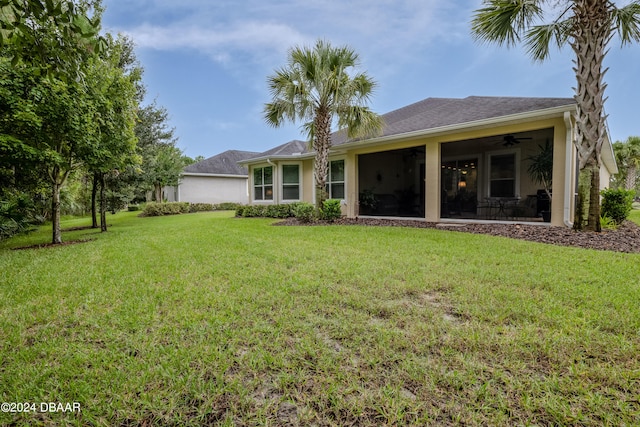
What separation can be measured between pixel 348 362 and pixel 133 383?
4.85ft

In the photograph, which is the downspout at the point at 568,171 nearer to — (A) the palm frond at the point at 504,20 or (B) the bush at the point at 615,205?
(B) the bush at the point at 615,205

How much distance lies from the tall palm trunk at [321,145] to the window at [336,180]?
2072mm

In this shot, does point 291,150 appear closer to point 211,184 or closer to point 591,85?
point 591,85

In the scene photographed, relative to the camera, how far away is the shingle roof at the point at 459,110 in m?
8.41

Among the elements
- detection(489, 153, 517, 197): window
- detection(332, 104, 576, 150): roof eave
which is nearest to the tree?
detection(489, 153, 517, 197): window

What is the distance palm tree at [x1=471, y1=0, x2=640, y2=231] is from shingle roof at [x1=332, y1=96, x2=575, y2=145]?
64 centimetres

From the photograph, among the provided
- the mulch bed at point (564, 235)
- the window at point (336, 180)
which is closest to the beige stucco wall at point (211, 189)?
the window at point (336, 180)

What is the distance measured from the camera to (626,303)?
3.06m

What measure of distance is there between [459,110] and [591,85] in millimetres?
3993

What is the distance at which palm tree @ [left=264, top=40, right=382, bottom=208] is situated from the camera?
9.94m

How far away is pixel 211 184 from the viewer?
25.1 metres

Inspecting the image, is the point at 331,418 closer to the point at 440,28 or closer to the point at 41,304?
the point at 41,304

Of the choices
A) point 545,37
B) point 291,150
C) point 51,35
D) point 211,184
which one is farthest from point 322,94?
point 211,184

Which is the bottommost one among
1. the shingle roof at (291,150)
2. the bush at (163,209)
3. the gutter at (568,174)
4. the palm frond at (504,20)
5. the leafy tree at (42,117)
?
the bush at (163,209)
